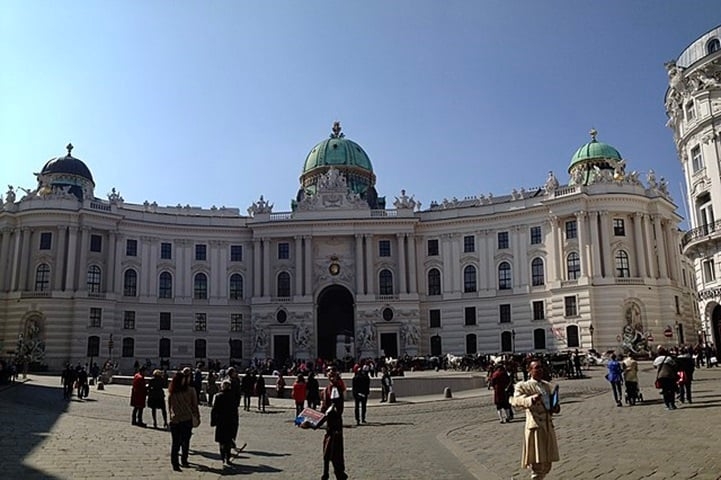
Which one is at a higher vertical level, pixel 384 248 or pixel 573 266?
pixel 384 248

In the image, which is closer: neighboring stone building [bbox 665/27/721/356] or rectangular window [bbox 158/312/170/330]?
neighboring stone building [bbox 665/27/721/356]

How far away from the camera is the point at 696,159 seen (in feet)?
146

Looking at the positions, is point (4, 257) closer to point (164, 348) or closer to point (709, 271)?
point (164, 348)

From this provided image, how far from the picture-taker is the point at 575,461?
14.6 meters

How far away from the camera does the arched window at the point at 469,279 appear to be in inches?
2714

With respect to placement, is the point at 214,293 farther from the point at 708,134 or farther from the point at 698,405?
the point at 698,405

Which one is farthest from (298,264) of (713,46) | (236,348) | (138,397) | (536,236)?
(138,397)

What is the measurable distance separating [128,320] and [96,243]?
816 cm

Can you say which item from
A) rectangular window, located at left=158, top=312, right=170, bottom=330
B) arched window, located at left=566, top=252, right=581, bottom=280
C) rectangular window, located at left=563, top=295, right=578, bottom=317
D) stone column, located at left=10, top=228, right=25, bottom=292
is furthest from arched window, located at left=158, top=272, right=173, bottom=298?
arched window, located at left=566, top=252, right=581, bottom=280

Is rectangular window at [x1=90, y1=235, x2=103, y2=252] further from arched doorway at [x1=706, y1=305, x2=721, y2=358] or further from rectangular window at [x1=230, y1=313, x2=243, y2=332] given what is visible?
arched doorway at [x1=706, y1=305, x2=721, y2=358]

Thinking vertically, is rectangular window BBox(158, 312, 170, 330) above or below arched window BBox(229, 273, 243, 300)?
below

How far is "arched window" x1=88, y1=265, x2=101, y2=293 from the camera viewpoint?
65.9 m

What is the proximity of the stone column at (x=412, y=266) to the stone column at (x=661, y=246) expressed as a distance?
23.0m

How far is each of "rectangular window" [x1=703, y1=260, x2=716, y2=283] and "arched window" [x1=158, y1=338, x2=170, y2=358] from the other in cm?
4856
